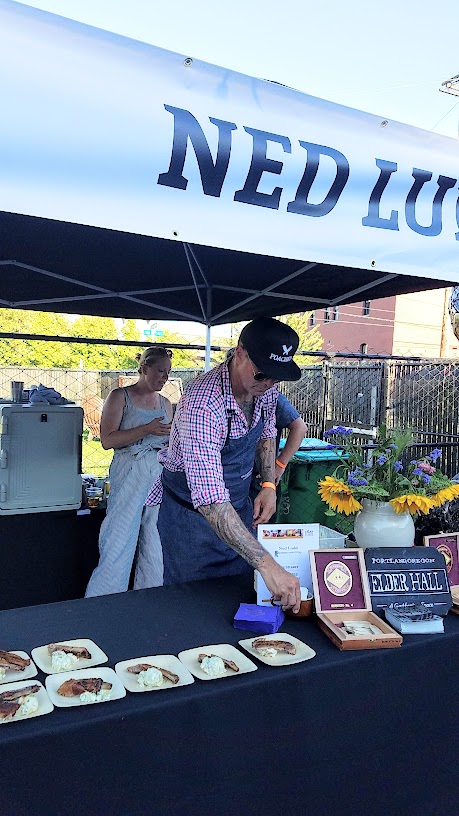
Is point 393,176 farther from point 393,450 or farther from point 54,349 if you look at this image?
point 54,349

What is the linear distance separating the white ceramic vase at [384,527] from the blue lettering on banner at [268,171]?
2.67 ft

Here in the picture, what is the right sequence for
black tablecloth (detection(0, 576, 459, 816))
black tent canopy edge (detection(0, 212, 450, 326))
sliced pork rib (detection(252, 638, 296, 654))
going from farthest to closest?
1. black tent canopy edge (detection(0, 212, 450, 326))
2. sliced pork rib (detection(252, 638, 296, 654))
3. black tablecloth (detection(0, 576, 459, 816))

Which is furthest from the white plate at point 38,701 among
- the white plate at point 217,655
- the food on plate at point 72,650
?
the white plate at point 217,655

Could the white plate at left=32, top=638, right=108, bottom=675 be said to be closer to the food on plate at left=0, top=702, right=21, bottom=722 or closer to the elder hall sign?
the food on plate at left=0, top=702, right=21, bottom=722

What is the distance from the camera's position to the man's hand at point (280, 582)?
1586 millimetres

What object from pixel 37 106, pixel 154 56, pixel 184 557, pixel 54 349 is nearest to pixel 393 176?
pixel 154 56

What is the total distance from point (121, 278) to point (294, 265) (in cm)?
102

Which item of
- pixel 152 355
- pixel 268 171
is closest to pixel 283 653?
pixel 268 171

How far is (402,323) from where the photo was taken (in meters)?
24.3

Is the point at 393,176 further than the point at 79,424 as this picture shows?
No

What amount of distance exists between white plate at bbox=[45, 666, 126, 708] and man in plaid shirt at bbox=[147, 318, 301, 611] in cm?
49

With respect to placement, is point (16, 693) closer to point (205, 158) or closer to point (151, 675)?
point (151, 675)

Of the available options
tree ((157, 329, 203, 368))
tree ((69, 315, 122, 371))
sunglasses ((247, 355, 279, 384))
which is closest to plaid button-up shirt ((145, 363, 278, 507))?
sunglasses ((247, 355, 279, 384))

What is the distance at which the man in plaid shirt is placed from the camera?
5.59 feet
